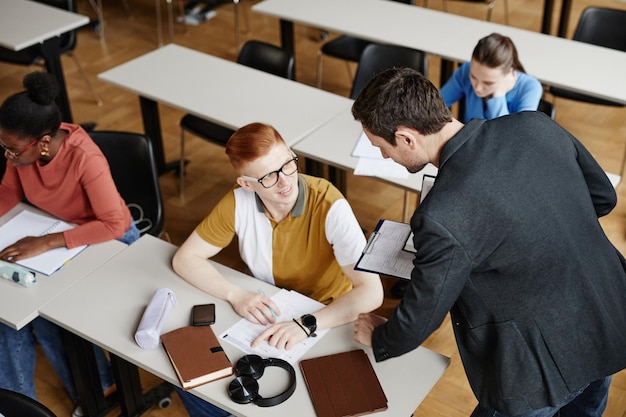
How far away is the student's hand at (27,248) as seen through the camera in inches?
102

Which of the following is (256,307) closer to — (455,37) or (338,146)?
(338,146)

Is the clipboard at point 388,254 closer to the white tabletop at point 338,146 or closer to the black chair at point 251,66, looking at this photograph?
the white tabletop at point 338,146

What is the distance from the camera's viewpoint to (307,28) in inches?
244

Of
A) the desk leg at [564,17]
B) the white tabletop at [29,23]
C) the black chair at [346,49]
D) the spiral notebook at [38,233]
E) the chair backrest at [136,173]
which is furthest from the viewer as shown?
the desk leg at [564,17]

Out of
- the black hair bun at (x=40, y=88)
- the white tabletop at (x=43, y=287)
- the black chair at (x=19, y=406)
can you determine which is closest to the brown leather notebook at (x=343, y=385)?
the black chair at (x=19, y=406)

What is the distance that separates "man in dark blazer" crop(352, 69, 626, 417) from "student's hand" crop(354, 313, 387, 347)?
6.2 inches

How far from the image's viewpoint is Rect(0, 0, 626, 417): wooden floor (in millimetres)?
2998

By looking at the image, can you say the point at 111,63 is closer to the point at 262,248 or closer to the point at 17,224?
the point at 17,224

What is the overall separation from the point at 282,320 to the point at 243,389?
310mm

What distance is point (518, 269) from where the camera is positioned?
67.8 inches

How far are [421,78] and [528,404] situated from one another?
834 millimetres

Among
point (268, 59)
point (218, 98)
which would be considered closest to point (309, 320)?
point (218, 98)

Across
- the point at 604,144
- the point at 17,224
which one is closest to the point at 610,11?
the point at 604,144

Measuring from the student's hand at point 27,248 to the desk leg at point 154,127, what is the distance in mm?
1383
